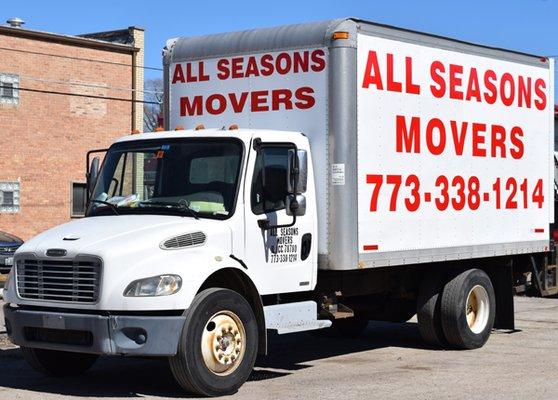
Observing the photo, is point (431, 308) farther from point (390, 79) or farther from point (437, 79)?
point (390, 79)

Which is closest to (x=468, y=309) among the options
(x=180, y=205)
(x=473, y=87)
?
(x=473, y=87)

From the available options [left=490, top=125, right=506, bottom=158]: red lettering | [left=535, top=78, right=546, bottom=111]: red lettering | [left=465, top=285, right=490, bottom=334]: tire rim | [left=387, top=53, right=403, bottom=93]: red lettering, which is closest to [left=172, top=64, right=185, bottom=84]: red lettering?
[left=387, top=53, right=403, bottom=93]: red lettering

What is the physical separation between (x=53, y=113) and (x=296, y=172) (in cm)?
2971

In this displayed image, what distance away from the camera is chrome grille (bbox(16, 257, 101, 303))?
9.98m

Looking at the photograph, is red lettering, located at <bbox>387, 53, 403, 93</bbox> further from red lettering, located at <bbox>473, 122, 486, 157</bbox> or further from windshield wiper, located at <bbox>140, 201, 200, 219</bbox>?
windshield wiper, located at <bbox>140, 201, 200, 219</bbox>

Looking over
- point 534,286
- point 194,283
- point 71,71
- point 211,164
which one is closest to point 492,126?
point 534,286

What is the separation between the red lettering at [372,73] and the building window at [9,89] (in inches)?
1089

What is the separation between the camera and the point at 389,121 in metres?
12.2

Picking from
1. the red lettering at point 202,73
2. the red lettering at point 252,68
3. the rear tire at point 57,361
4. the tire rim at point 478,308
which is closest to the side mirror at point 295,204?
the red lettering at point 252,68

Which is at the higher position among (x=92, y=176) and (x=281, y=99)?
(x=281, y=99)

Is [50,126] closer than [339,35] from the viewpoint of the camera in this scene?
No

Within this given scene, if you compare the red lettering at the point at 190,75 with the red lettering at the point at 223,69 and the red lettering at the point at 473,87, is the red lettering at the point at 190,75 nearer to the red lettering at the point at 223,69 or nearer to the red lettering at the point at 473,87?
the red lettering at the point at 223,69

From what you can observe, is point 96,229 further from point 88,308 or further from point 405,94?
point 405,94

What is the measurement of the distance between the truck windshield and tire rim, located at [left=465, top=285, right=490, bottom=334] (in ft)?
13.9
